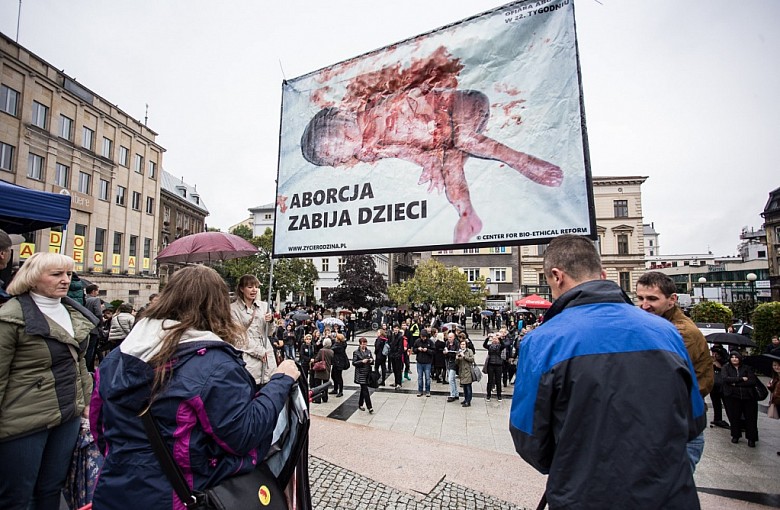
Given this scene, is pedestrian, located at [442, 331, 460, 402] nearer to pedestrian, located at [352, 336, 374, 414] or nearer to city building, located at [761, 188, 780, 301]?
pedestrian, located at [352, 336, 374, 414]

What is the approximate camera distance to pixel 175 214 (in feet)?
164

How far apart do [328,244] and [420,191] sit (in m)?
1.41

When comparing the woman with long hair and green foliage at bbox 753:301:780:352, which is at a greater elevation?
the woman with long hair

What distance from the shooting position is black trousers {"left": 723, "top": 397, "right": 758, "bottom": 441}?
7.36 metres

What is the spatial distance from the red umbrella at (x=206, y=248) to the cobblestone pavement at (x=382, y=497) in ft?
10.6

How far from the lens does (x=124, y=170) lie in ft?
113

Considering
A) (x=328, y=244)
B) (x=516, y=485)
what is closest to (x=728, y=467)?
(x=516, y=485)

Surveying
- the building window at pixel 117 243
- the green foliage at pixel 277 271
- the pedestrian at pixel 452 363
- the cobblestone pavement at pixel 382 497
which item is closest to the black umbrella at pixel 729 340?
the pedestrian at pixel 452 363

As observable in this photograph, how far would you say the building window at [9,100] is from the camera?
79.9 ft

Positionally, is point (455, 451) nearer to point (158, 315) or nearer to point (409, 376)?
point (158, 315)

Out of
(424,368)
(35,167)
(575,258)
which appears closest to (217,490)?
(575,258)

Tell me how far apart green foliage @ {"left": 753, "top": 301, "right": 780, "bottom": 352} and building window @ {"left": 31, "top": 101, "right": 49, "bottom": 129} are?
41935 millimetres

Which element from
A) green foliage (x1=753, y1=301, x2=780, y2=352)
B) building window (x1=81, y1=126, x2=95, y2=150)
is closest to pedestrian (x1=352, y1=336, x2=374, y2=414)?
green foliage (x1=753, y1=301, x2=780, y2=352)

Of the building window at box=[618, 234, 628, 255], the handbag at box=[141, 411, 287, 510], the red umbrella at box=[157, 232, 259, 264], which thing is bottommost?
the handbag at box=[141, 411, 287, 510]
